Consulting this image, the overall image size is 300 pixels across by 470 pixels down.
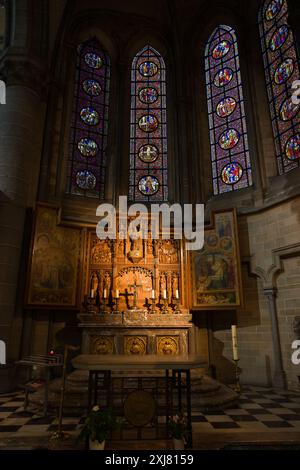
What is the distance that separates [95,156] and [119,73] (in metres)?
3.77

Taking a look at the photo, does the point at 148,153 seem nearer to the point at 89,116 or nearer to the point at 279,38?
the point at 89,116

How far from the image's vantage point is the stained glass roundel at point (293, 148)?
9.26 meters

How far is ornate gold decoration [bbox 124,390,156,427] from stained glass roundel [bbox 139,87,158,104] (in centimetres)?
1122

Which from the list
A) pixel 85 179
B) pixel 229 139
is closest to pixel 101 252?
→ pixel 85 179

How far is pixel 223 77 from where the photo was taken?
12023 millimetres

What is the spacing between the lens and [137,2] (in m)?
13.2

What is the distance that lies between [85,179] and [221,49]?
7188 millimetres

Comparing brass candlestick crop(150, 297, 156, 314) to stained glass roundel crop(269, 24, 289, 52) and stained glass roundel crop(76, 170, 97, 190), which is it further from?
stained glass roundel crop(269, 24, 289, 52)

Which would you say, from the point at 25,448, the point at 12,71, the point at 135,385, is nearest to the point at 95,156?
the point at 12,71

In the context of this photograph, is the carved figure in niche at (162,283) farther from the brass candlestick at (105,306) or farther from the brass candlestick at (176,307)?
the brass candlestick at (105,306)

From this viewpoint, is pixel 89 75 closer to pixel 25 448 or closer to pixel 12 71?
pixel 12 71

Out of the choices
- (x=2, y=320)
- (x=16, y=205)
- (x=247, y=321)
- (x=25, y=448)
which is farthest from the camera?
(x=247, y=321)

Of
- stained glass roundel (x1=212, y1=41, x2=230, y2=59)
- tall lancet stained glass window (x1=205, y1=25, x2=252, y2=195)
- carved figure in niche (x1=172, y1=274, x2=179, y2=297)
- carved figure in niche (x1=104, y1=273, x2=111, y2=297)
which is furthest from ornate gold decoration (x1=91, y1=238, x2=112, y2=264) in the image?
stained glass roundel (x1=212, y1=41, x2=230, y2=59)

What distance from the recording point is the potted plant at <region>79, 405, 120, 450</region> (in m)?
3.50
